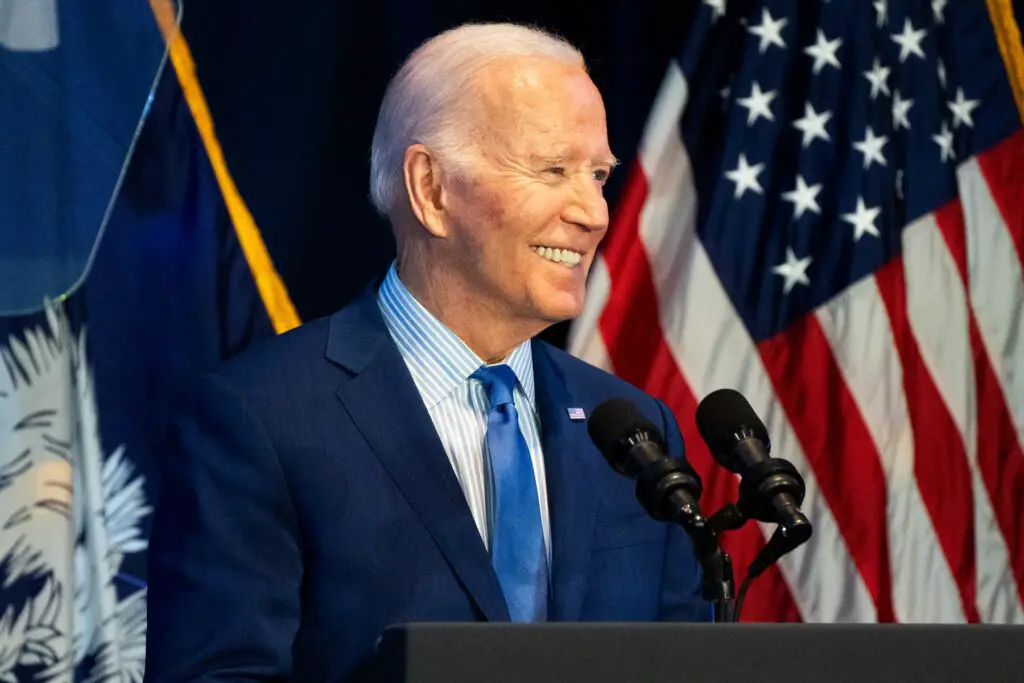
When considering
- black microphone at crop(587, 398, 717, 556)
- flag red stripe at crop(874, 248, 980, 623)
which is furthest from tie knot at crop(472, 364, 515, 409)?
flag red stripe at crop(874, 248, 980, 623)

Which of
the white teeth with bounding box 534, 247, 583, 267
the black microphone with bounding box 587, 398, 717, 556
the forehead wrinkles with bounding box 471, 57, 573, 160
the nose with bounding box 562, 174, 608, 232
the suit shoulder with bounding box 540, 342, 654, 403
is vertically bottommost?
the suit shoulder with bounding box 540, 342, 654, 403

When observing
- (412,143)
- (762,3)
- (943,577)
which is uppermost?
(762,3)

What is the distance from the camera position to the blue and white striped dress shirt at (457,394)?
6.68 ft

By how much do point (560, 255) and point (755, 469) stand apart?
638 mm

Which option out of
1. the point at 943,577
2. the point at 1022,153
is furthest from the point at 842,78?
the point at 943,577

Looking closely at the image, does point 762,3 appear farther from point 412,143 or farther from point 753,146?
point 412,143

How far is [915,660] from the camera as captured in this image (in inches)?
49.5

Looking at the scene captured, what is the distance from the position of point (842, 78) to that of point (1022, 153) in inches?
20.2

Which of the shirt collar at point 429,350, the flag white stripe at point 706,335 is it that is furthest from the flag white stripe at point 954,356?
the shirt collar at point 429,350

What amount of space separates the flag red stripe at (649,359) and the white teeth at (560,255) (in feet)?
4.29

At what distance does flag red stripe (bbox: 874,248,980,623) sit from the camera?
11.1 ft

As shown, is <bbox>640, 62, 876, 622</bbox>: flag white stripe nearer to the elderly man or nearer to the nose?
the elderly man

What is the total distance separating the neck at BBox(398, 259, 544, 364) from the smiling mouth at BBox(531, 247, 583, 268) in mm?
105

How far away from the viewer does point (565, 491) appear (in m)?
2.08
